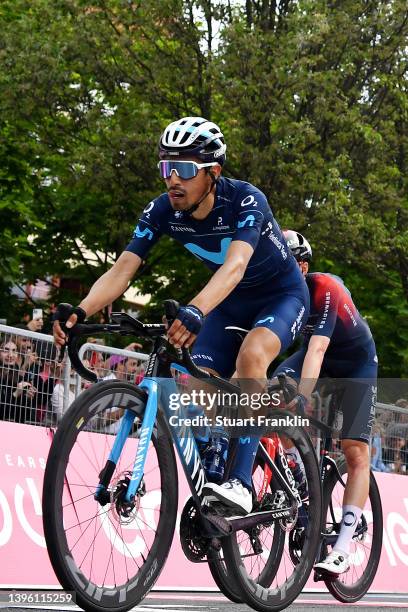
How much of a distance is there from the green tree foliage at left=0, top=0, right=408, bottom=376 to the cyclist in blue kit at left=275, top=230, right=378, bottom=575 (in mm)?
13271

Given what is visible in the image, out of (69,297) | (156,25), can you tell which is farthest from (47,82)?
(69,297)

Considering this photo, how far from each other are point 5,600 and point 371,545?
3424 millimetres

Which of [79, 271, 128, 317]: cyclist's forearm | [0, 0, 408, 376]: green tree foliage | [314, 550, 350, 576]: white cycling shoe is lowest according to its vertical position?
[314, 550, 350, 576]: white cycling shoe

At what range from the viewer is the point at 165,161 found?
624 centimetres

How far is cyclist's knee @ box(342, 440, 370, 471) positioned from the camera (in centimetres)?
834

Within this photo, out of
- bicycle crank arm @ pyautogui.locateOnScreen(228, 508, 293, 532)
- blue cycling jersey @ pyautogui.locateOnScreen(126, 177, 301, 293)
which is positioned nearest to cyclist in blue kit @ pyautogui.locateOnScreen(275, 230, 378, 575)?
bicycle crank arm @ pyautogui.locateOnScreen(228, 508, 293, 532)

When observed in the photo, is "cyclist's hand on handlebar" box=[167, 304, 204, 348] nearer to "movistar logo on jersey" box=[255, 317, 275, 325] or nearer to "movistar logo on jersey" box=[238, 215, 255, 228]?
"movistar logo on jersey" box=[238, 215, 255, 228]

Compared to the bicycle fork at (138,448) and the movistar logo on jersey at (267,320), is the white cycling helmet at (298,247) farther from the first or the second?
Answer: the bicycle fork at (138,448)

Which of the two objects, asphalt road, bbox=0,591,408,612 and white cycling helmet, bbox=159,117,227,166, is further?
asphalt road, bbox=0,591,408,612

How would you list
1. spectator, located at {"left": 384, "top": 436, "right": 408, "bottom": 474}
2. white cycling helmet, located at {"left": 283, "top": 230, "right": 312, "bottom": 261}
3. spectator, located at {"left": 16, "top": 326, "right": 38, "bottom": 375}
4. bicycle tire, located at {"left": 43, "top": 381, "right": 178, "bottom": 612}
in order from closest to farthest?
bicycle tire, located at {"left": 43, "top": 381, "right": 178, "bottom": 612} < white cycling helmet, located at {"left": 283, "top": 230, "right": 312, "bottom": 261} < spectator, located at {"left": 16, "top": 326, "right": 38, "bottom": 375} < spectator, located at {"left": 384, "top": 436, "right": 408, "bottom": 474}

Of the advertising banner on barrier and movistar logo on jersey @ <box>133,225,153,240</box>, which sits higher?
movistar logo on jersey @ <box>133,225,153,240</box>

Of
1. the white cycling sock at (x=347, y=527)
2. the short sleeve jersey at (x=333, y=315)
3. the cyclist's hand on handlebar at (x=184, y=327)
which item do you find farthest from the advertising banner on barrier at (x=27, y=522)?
the cyclist's hand on handlebar at (x=184, y=327)

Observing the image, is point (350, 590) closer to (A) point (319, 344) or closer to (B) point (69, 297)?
(A) point (319, 344)

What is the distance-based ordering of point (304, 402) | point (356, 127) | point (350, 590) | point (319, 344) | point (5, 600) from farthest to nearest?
1. point (356, 127)
2. point (350, 590)
3. point (319, 344)
4. point (304, 402)
5. point (5, 600)
